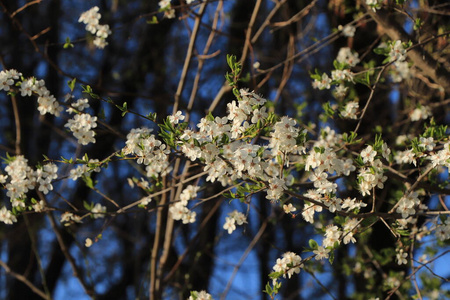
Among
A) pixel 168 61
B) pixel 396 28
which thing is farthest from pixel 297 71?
pixel 396 28

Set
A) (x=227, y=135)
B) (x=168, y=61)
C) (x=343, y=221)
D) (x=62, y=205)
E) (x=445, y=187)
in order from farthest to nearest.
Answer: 1. (x=168, y=61)
2. (x=62, y=205)
3. (x=445, y=187)
4. (x=343, y=221)
5. (x=227, y=135)

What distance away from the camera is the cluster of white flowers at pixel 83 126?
2.48 meters

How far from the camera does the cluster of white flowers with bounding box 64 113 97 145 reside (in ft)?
8.13

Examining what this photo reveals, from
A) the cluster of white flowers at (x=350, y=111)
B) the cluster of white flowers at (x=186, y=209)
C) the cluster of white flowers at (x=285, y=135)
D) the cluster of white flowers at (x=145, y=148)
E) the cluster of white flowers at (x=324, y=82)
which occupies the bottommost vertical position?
the cluster of white flowers at (x=285, y=135)

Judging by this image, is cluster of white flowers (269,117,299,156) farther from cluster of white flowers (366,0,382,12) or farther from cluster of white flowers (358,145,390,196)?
cluster of white flowers (366,0,382,12)

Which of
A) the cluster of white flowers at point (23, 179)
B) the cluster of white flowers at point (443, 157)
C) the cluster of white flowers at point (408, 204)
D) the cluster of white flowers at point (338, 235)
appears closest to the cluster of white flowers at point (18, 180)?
the cluster of white flowers at point (23, 179)

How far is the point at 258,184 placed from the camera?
2232 millimetres

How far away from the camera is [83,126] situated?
2.52 metres

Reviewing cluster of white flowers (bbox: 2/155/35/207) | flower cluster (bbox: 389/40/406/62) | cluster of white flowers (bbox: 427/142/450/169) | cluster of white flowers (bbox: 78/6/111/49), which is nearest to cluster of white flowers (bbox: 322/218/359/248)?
cluster of white flowers (bbox: 427/142/450/169)

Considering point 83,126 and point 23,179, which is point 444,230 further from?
point 23,179

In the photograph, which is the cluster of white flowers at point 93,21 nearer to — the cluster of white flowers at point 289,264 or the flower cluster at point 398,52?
the flower cluster at point 398,52

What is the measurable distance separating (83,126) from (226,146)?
80cm

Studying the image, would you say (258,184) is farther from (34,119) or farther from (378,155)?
(34,119)

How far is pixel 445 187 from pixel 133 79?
195 inches
